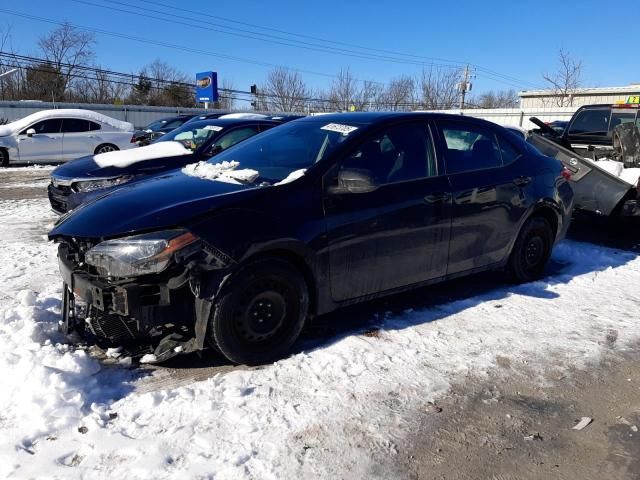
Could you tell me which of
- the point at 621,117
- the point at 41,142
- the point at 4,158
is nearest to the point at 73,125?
the point at 41,142

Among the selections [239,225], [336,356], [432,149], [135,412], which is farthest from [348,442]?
[432,149]

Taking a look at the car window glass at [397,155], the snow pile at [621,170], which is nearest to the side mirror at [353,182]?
the car window glass at [397,155]

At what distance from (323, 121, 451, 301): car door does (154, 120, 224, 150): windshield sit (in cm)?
424

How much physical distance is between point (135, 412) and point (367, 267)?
1.88 m

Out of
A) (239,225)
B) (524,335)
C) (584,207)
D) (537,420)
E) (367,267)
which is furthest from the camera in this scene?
(584,207)

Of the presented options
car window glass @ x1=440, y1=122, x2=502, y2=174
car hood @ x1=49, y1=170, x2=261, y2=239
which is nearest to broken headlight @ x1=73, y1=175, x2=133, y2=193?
car hood @ x1=49, y1=170, x2=261, y2=239

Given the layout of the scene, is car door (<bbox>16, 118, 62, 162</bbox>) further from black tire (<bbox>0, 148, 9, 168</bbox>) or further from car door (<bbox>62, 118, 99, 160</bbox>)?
black tire (<bbox>0, 148, 9, 168</bbox>)

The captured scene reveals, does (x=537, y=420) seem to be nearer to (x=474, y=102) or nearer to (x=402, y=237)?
(x=402, y=237)

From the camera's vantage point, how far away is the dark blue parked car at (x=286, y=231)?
10.8 feet

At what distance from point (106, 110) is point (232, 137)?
89.3 feet

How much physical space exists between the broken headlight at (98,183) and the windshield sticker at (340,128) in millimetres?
3402

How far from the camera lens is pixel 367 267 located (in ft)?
13.3

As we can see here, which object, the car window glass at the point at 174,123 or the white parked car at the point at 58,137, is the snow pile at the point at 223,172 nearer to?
the white parked car at the point at 58,137

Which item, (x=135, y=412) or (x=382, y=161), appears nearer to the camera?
(x=135, y=412)
